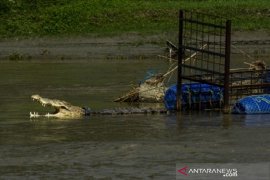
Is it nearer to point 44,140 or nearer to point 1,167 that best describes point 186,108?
point 44,140

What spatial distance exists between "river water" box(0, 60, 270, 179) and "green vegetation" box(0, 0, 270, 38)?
46.2 feet

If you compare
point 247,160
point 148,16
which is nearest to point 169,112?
point 247,160

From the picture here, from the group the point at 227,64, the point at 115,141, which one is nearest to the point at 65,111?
the point at 115,141

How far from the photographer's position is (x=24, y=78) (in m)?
28.8

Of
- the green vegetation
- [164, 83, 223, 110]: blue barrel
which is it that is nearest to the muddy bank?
the green vegetation

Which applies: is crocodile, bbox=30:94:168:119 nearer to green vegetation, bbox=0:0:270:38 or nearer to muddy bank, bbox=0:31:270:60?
muddy bank, bbox=0:31:270:60

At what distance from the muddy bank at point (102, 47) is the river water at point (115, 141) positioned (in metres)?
11.5

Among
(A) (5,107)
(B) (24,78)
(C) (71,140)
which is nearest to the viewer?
(C) (71,140)

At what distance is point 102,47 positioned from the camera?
121 ft

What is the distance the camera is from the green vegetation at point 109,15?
38.3 meters

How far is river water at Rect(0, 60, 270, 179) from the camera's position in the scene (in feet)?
48.6

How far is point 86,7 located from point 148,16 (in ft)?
8.89

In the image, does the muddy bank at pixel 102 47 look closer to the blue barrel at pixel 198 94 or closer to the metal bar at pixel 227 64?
the blue barrel at pixel 198 94

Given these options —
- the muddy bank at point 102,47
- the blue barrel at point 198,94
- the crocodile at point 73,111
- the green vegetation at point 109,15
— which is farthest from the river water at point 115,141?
the green vegetation at point 109,15
